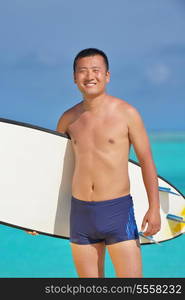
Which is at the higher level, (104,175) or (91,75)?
(91,75)

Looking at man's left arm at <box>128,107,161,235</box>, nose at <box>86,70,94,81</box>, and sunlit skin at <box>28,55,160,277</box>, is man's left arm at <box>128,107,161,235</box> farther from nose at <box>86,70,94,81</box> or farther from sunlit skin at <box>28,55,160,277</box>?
nose at <box>86,70,94,81</box>

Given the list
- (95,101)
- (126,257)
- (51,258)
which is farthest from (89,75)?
(51,258)

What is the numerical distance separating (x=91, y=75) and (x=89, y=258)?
0.80 m

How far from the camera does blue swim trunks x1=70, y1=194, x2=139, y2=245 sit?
86.5 inches

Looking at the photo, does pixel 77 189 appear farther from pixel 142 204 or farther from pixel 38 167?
pixel 142 204

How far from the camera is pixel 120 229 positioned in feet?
7.23

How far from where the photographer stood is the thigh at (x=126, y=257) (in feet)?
7.17

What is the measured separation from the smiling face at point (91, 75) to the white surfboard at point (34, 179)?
346mm

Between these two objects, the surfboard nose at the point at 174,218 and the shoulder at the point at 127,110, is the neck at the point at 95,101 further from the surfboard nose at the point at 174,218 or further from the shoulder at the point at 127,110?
the surfboard nose at the point at 174,218

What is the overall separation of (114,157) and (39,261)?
12.9 feet

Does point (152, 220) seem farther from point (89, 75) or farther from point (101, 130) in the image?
point (89, 75)

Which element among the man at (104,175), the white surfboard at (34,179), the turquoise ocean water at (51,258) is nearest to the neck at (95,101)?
the man at (104,175)

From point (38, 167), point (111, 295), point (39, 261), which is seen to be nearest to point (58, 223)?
point (38, 167)

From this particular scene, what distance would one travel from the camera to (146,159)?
7.32 ft
